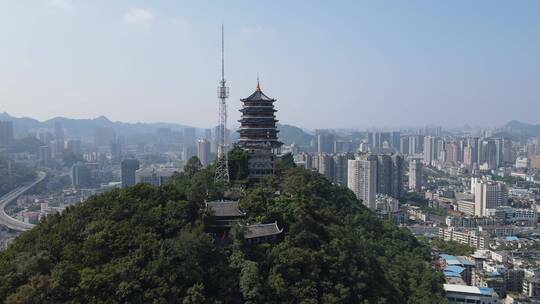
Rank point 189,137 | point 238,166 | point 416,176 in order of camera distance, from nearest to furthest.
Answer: point 238,166 < point 416,176 < point 189,137

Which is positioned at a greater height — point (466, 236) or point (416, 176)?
point (416, 176)

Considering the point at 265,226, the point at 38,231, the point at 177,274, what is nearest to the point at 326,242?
the point at 265,226

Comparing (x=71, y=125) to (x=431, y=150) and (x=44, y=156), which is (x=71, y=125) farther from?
(x=431, y=150)

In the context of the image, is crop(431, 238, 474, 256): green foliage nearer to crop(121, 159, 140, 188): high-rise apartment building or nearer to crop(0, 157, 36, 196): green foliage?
crop(121, 159, 140, 188): high-rise apartment building

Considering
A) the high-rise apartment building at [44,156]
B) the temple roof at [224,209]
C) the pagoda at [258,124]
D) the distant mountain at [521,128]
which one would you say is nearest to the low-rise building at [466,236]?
the pagoda at [258,124]

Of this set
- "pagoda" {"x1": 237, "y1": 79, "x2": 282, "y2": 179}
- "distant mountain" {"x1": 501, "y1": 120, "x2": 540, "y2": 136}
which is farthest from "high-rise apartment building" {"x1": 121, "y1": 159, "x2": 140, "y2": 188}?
"distant mountain" {"x1": 501, "y1": 120, "x2": 540, "y2": 136}

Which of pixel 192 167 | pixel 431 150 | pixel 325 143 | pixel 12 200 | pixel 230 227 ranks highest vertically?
pixel 192 167

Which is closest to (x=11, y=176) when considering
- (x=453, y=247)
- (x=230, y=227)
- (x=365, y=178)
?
(x=365, y=178)
